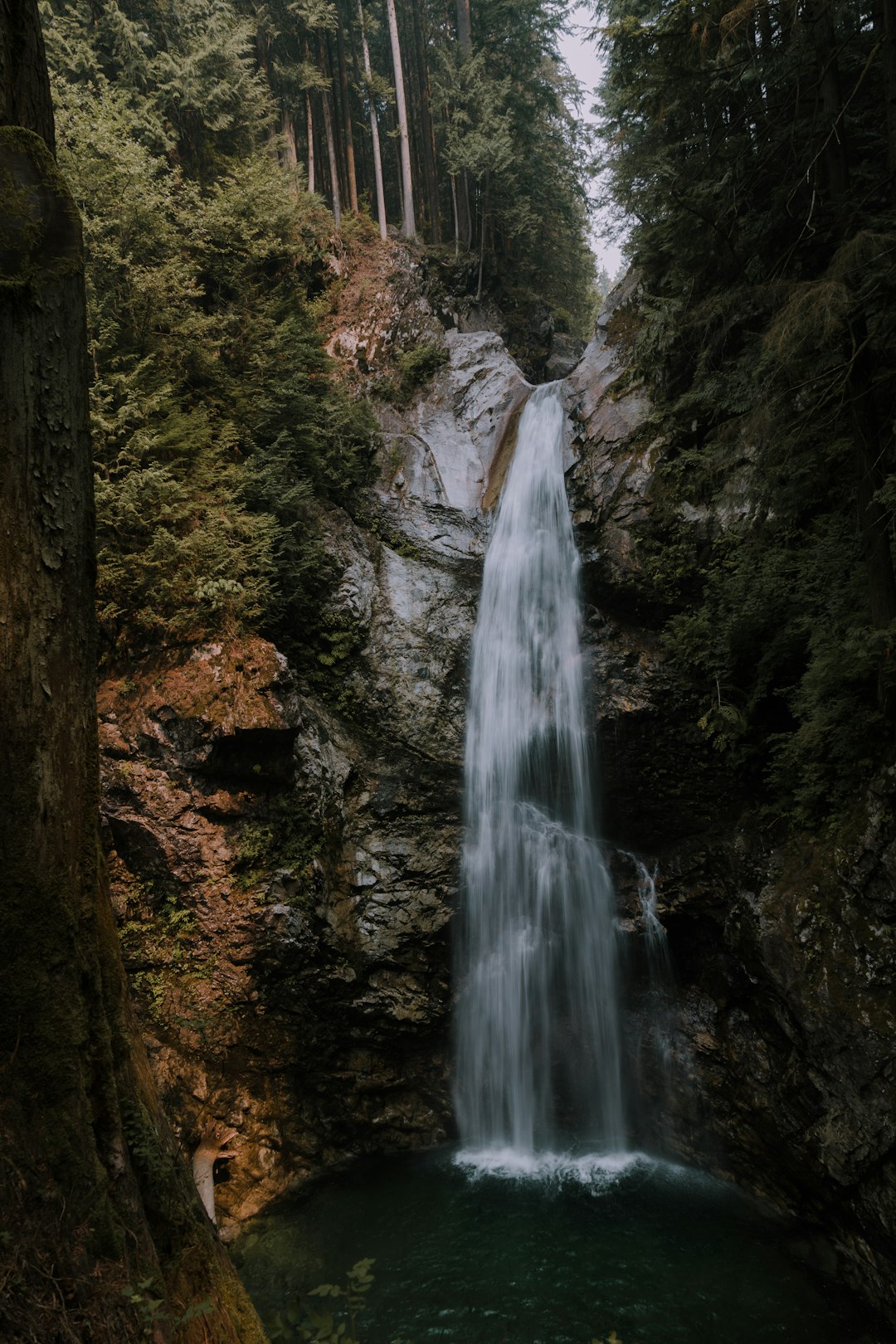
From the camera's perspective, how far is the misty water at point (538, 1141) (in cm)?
604

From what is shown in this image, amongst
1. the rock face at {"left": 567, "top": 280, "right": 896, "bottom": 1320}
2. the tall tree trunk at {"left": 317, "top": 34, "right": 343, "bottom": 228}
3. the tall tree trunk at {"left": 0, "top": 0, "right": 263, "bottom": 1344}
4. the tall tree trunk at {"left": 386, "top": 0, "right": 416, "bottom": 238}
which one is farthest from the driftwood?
the tall tree trunk at {"left": 386, "top": 0, "right": 416, "bottom": 238}

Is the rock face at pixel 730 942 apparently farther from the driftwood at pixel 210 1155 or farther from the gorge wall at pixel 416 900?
the driftwood at pixel 210 1155

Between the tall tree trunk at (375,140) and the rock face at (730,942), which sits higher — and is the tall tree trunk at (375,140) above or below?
above

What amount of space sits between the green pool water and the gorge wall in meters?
0.44

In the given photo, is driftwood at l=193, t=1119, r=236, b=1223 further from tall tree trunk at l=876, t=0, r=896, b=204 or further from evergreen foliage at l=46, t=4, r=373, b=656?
tall tree trunk at l=876, t=0, r=896, b=204

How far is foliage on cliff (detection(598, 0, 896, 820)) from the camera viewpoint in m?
6.22

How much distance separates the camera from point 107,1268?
2352mm

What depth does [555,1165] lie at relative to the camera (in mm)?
8180

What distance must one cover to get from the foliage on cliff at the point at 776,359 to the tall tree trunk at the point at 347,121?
34.3 feet

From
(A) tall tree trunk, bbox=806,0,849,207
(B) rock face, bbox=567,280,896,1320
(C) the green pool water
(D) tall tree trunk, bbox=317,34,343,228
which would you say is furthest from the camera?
(D) tall tree trunk, bbox=317,34,343,228

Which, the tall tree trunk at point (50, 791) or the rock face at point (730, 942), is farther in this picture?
the rock face at point (730, 942)

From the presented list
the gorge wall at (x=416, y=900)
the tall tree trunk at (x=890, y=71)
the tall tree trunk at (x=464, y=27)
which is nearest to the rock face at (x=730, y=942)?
the gorge wall at (x=416, y=900)

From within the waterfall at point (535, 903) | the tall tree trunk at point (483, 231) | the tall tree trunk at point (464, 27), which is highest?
the tall tree trunk at point (464, 27)

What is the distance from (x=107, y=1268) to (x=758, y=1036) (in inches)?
290
